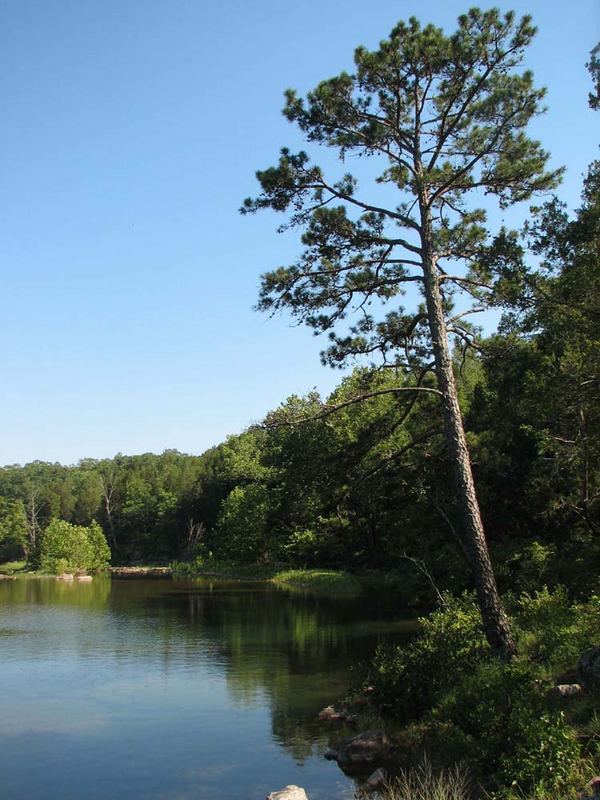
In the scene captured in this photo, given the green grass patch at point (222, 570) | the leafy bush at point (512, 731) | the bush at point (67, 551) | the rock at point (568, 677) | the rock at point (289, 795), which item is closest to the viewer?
the leafy bush at point (512, 731)

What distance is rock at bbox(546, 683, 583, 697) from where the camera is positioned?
996 centimetres

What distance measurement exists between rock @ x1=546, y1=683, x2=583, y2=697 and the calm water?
345 cm

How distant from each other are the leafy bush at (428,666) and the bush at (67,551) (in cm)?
6679

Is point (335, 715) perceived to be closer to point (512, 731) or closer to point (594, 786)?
point (512, 731)

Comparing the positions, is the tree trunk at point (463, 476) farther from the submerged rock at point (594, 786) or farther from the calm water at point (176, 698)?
the submerged rock at point (594, 786)

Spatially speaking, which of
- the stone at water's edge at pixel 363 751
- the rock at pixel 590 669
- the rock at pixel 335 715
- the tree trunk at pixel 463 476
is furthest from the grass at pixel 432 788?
the rock at pixel 335 715

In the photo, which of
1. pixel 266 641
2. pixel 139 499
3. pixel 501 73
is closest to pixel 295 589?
pixel 266 641

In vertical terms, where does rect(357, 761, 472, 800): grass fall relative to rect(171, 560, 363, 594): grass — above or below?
above

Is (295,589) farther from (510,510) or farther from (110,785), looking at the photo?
(110,785)

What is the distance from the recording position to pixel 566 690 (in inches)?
A: 396

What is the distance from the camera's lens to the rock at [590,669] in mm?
9883

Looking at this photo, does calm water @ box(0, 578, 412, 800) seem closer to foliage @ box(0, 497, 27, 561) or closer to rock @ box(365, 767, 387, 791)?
rock @ box(365, 767, 387, 791)

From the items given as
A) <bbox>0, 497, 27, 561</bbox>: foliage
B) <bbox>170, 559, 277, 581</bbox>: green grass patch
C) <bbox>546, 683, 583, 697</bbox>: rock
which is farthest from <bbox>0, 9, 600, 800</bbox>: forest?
<bbox>0, 497, 27, 561</bbox>: foliage

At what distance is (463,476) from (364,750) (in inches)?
202
